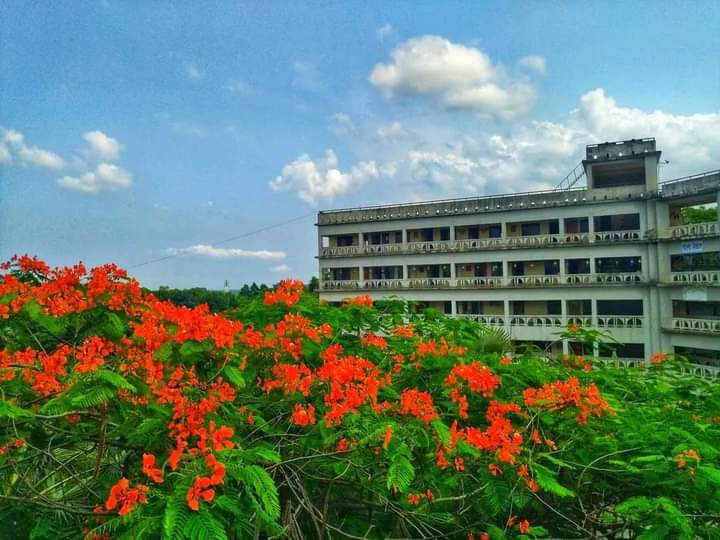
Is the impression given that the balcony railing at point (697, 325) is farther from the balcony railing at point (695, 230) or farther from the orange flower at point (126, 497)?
the orange flower at point (126, 497)

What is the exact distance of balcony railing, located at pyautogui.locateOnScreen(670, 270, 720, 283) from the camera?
14281mm

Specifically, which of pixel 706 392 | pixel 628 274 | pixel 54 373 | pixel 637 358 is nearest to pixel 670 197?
pixel 628 274

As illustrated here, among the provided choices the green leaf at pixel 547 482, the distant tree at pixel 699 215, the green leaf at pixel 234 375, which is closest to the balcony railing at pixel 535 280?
the distant tree at pixel 699 215

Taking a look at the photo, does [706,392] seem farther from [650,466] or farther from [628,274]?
[628,274]

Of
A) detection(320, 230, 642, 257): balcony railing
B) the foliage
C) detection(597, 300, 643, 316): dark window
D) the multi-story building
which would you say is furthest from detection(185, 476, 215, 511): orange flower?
detection(597, 300, 643, 316): dark window

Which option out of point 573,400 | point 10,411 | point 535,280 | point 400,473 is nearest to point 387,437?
point 400,473

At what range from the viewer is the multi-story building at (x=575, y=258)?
1539cm

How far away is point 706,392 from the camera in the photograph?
3619mm

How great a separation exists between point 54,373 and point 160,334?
18.6 inches

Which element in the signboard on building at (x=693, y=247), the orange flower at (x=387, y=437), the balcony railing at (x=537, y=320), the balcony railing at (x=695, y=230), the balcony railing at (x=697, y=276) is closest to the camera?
the orange flower at (x=387, y=437)

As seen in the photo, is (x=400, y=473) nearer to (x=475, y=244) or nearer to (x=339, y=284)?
(x=475, y=244)

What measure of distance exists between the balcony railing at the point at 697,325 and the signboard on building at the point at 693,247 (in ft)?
7.34

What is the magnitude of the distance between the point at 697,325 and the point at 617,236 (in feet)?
12.5

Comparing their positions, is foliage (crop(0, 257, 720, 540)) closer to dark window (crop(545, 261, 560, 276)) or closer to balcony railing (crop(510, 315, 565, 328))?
balcony railing (crop(510, 315, 565, 328))
